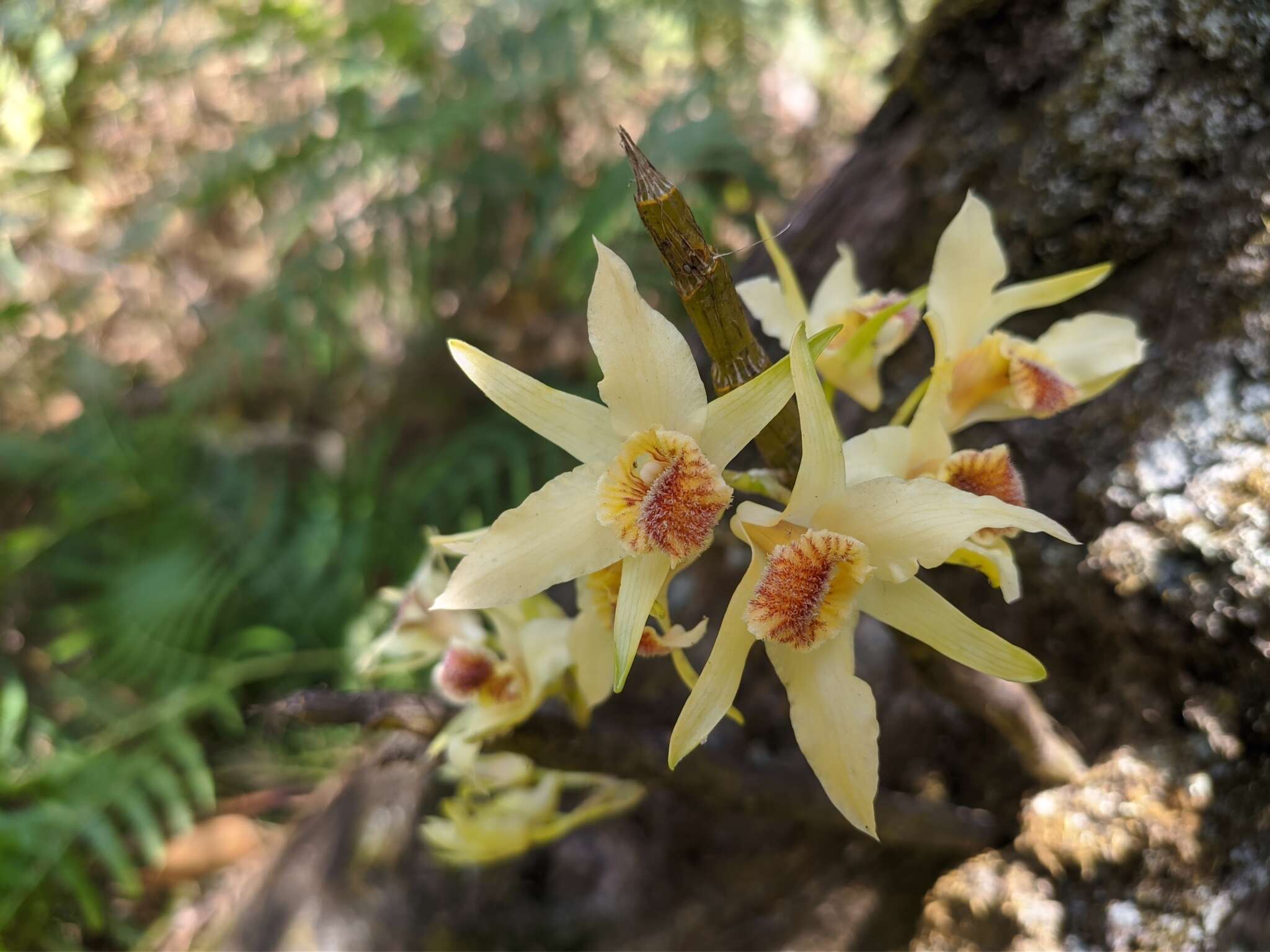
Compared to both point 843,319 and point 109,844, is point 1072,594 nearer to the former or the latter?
point 843,319

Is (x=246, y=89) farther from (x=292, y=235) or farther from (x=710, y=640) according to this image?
(x=710, y=640)

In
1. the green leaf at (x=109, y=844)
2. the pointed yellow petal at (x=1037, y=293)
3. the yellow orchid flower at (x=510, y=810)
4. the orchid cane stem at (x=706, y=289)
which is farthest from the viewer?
the green leaf at (x=109, y=844)

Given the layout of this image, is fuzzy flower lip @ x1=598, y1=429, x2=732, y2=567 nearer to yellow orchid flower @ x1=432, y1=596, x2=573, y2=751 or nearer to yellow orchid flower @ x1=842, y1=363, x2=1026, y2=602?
yellow orchid flower @ x1=842, y1=363, x2=1026, y2=602

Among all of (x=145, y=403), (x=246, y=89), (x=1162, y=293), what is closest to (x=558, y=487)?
(x=1162, y=293)

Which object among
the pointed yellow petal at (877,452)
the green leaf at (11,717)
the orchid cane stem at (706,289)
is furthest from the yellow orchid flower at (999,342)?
the green leaf at (11,717)

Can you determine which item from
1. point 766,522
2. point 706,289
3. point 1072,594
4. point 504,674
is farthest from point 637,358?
point 1072,594

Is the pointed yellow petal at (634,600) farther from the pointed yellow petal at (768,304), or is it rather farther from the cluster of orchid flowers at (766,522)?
the pointed yellow petal at (768,304)

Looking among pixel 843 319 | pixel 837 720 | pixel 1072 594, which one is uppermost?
pixel 843 319
